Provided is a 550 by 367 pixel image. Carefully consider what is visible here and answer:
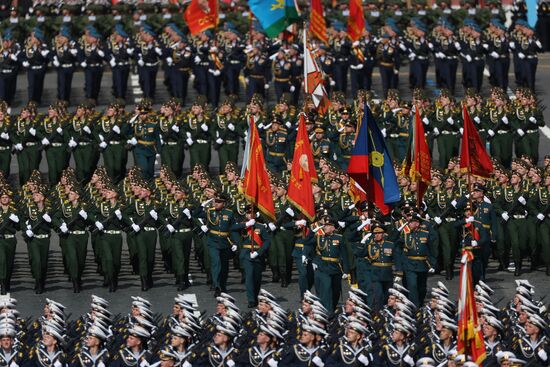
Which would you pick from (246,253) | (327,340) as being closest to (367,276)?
(246,253)

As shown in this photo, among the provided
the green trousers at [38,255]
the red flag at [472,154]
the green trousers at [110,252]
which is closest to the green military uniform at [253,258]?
the green trousers at [110,252]

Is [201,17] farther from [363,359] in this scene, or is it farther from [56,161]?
[363,359]

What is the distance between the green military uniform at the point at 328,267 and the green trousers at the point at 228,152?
9975mm

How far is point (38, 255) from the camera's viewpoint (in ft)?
139

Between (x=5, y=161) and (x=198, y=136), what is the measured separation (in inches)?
176

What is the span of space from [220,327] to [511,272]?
10.8m

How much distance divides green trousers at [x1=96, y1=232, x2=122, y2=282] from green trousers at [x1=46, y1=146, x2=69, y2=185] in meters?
7.77

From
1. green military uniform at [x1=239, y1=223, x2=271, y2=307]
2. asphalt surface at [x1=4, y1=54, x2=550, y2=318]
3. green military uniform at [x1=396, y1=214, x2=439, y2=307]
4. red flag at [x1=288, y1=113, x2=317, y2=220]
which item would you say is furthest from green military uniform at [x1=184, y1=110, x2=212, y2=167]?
green military uniform at [x1=396, y1=214, x2=439, y2=307]

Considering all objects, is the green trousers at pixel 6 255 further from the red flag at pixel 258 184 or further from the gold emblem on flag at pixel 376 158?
the gold emblem on flag at pixel 376 158

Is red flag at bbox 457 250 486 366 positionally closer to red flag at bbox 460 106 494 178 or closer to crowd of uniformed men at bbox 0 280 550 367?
crowd of uniformed men at bbox 0 280 550 367

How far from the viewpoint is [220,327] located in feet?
113

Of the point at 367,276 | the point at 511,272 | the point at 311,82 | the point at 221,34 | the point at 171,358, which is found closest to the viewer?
the point at 171,358

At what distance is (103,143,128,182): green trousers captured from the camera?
50.0 metres

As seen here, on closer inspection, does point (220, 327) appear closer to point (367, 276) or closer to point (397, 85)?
point (367, 276)
